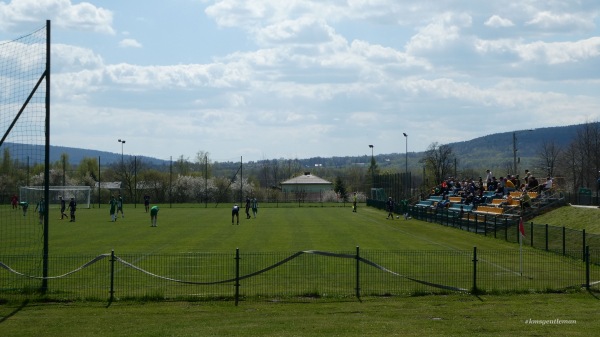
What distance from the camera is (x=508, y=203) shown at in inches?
1874

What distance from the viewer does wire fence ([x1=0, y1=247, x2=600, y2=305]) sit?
1970 centimetres

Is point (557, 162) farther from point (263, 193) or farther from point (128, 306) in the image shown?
point (128, 306)

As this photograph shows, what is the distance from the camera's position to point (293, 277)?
893 inches

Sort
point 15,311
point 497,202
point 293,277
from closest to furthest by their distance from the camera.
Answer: point 15,311 → point 293,277 → point 497,202

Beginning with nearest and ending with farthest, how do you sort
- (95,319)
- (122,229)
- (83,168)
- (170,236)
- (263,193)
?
(95,319), (170,236), (122,229), (263,193), (83,168)

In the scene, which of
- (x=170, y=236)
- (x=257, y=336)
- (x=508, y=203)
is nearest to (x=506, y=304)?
(x=257, y=336)

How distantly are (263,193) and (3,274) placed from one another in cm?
9951

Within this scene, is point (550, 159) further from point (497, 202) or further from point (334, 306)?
point (334, 306)

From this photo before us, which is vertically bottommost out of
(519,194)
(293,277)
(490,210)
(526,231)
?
(293,277)

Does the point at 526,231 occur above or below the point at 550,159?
below

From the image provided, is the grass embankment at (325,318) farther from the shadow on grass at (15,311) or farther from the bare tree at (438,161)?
the bare tree at (438,161)

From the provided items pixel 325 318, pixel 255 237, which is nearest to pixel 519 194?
pixel 255 237

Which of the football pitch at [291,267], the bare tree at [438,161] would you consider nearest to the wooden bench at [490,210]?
the football pitch at [291,267]

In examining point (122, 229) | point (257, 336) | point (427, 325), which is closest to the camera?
point (257, 336)
